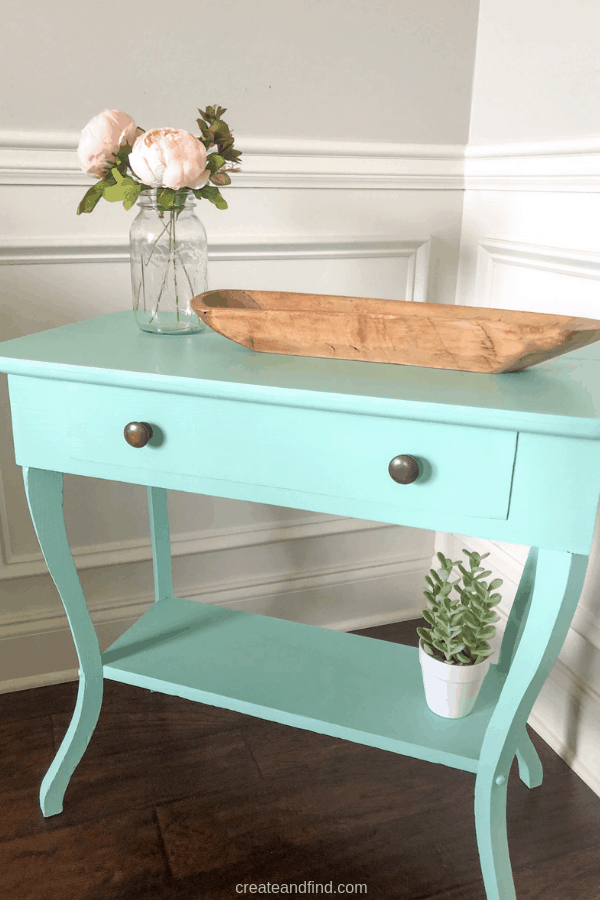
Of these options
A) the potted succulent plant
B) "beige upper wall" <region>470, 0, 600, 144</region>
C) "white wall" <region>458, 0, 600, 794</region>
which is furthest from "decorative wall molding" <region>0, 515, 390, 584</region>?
"beige upper wall" <region>470, 0, 600, 144</region>

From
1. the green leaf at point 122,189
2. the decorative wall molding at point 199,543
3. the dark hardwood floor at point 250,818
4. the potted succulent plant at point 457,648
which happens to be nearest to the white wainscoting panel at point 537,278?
the potted succulent plant at point 457,648

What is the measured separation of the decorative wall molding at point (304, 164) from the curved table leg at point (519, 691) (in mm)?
1007

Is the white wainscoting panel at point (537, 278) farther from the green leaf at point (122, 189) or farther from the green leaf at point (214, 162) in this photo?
the green leaf at point (122, 189)

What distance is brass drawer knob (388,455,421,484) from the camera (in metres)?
0.91

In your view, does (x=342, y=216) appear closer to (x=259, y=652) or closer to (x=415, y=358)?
(x=415, y=358)

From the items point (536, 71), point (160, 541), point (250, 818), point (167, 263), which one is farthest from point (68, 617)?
point (536, 71)

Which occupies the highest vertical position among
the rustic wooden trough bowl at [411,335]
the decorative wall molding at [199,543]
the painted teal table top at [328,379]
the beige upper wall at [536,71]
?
the beige upper wall at [536,71]

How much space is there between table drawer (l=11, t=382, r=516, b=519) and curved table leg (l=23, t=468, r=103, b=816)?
0.11m

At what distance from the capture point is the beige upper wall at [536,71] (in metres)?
1.27

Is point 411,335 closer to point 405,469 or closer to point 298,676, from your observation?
point 405,469

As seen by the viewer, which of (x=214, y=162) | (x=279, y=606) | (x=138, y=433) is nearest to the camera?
(x=138, y=433)

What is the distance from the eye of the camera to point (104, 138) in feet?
3.52

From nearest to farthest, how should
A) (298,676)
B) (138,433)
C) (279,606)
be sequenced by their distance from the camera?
(138,433) < (298,676) < (279,606)

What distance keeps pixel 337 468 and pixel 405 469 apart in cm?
10
